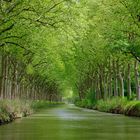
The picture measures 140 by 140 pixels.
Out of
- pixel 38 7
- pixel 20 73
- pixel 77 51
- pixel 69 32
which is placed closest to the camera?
pixel 38 7

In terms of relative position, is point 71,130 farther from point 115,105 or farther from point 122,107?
point 115,105

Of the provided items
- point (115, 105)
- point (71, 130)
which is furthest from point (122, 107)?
point (71, 130)

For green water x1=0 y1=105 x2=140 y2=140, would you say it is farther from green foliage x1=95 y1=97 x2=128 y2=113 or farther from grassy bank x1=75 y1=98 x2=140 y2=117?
green foliage x1=95 y1=97 x2=128 y2=113

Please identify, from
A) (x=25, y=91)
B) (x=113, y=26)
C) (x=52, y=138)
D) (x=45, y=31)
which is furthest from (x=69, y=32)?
(x=25, y=91)

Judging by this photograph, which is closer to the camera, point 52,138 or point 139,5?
point 52,138

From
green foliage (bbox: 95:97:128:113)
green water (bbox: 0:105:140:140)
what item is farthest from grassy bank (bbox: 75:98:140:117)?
green water (bbox: 0:105:140:140)

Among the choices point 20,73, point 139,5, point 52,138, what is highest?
point 139,5

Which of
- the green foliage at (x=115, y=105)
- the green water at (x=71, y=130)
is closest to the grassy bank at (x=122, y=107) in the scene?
the green foliage at (x=115, y=105)

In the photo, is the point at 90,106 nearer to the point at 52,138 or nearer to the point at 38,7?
the point at 38,7

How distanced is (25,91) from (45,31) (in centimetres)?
3986

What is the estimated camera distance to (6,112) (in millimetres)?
35969

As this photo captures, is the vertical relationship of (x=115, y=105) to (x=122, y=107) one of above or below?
above

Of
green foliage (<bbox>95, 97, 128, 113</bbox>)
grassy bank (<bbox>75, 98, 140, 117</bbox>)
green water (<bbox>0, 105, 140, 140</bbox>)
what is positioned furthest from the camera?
green foliage (<bbox>95, 97, 128, 113</bbox>)

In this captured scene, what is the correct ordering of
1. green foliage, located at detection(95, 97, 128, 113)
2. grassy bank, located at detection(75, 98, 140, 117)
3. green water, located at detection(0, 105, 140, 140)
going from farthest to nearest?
green foliage, located at detection(95, 97, 128, 113) < grassy bank, located at detection(75, 98, 140, 117) < green water, located at detection(0, 105, 140, 140)
